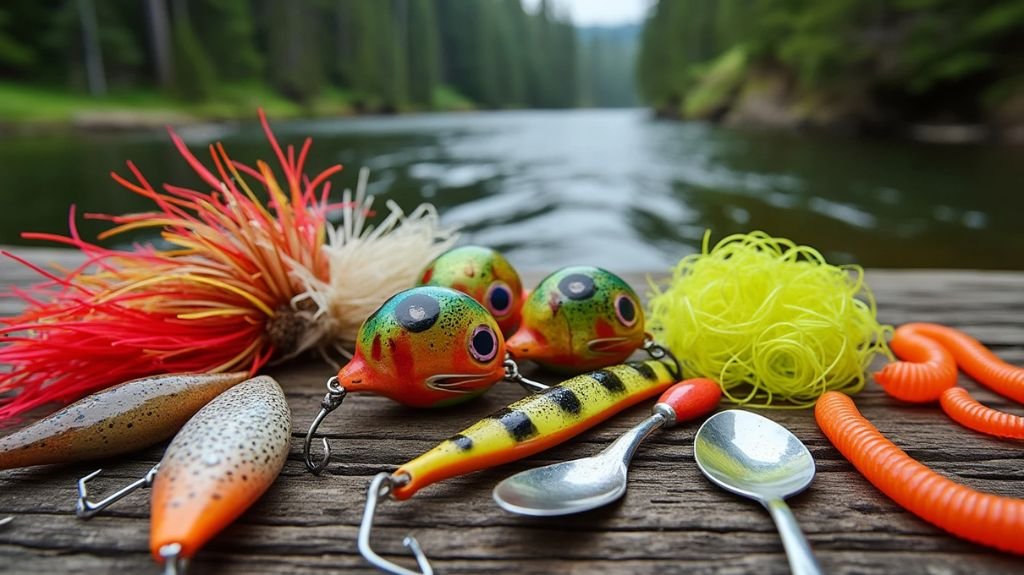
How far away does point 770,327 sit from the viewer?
1.29 meters

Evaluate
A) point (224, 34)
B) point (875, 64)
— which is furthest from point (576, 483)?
point (224, 34)

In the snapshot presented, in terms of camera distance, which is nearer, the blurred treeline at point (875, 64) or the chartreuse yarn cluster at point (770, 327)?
the chartreuse yarn cluster at point (770, 327)

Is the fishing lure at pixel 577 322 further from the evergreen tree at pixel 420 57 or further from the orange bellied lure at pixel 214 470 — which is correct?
the evergreen tree at pixel 420 57

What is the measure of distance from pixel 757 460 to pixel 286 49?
34.4 metres

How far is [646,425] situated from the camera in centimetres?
109

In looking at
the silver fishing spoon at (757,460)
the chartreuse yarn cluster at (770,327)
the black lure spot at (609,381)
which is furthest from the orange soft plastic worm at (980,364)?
the black lure spot at (609,381)

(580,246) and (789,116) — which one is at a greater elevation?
(789,116)

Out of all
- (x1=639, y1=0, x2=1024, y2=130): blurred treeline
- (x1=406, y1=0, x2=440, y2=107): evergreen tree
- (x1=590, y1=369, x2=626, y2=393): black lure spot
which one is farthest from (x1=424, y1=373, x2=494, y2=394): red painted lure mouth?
(x1=406, y1=0, x2=440, y2=107): evergreen tree

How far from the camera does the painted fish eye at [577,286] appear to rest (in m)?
1.30

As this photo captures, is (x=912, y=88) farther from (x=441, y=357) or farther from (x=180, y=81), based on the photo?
(x=180, y=81)

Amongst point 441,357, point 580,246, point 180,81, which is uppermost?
point 180,81

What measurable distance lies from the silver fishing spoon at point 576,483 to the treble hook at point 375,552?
0.13m

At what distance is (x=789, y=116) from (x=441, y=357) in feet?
67.5

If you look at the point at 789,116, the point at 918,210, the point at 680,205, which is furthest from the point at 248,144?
the point at 789,116
